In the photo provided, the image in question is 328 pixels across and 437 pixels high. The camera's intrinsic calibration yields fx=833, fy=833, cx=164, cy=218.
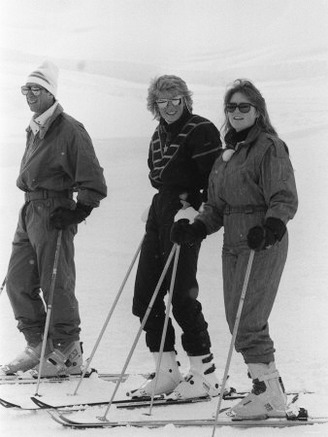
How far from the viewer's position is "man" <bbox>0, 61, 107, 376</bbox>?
17.6 ft

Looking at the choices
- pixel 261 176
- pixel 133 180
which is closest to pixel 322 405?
pixel 261 176

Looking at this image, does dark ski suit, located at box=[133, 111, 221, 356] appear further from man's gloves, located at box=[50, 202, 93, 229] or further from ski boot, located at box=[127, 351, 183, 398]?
man's gloves, located at box=[50, 202, 93, 229]

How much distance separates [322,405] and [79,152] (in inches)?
85.0

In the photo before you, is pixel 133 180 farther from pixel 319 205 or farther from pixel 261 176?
pixel 261 176

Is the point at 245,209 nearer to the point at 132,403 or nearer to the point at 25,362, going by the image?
the point at 132,403

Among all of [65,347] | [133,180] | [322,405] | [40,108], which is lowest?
[322,405]

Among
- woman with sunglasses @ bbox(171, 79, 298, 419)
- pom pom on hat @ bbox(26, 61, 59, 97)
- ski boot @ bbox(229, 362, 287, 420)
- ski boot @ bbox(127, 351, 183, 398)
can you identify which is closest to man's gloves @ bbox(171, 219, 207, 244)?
woman with sunglasses @ bbox(171, 79, 298, 419)

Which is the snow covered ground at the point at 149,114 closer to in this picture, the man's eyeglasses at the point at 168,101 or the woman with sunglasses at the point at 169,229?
the woman with sunglasses at the point at 169,229

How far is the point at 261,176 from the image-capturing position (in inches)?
164

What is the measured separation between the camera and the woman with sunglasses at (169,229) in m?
4.78

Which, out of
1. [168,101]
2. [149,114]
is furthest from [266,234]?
[149,114]

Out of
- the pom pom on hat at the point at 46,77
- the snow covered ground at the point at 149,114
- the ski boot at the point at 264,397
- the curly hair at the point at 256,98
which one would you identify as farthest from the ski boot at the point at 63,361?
the curly hair at the point at 256,98

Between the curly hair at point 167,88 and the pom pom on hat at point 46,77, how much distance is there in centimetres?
90

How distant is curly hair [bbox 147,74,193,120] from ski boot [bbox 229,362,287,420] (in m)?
1.60
